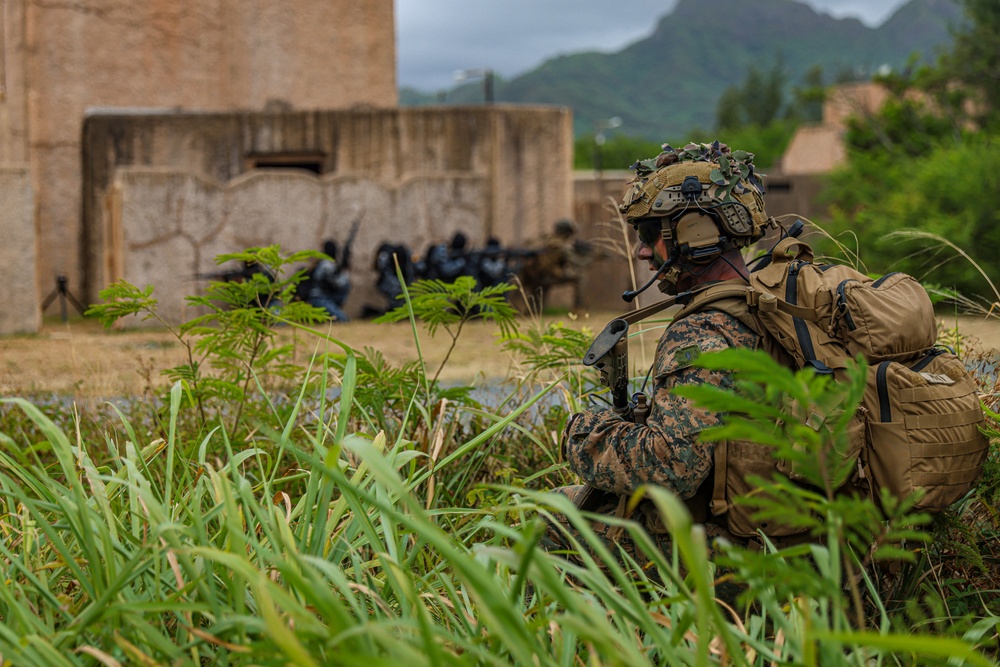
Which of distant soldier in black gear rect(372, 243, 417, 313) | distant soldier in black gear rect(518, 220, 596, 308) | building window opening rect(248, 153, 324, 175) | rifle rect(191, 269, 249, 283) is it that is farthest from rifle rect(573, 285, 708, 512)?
building window opening rect(248, 153, 324, 175)

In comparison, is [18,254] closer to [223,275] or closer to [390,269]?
[223,275]

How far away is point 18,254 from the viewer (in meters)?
11.4

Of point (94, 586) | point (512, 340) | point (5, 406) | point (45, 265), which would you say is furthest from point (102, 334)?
point (94, 586)

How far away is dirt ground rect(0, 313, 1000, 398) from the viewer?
508 centimetres

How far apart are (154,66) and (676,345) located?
14.5m

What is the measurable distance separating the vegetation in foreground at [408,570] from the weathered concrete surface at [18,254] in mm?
8109

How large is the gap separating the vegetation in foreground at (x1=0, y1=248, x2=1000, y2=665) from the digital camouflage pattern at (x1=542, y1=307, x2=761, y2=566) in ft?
0.74

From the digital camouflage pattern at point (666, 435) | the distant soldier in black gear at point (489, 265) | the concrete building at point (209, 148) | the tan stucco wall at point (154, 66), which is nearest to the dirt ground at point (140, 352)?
the distant soldier in black gear at point (489, 265)

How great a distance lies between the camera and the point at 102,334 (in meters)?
10.8

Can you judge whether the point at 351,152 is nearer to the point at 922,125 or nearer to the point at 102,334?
the point at 102,334

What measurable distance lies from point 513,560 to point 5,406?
4.58 metres

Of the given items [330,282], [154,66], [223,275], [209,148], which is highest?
[154,66]

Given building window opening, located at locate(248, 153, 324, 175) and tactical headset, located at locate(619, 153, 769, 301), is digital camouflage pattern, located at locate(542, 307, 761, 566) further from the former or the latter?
building window opening, located at locate(248, 153, 324, 175)

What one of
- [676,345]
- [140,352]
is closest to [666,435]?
[676,345]
